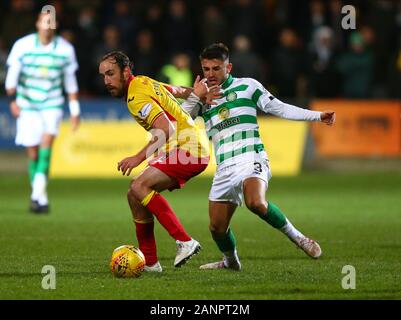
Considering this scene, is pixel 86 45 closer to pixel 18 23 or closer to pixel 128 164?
pixel 18 23

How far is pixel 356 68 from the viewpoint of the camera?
67.5 feet

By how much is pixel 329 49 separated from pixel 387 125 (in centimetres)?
213

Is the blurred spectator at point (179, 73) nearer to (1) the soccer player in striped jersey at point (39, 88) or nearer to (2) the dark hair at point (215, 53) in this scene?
(1) the soccer player in striped jersey at point (39, 88)

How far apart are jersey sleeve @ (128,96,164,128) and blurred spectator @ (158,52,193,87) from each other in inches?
432

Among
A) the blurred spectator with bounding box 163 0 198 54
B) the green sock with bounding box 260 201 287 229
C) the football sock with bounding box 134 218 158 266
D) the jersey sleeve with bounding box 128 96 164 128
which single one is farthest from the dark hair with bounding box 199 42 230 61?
the blurred spectator with bounding box 163 0 198 54

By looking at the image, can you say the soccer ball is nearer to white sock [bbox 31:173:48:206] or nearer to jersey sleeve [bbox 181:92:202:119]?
jersey sleeve [bbox 181:92:202:119]

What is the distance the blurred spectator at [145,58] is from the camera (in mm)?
20234

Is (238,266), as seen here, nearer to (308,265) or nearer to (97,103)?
(308,265)

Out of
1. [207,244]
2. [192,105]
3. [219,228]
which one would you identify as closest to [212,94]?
[192,105]

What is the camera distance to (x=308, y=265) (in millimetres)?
9164

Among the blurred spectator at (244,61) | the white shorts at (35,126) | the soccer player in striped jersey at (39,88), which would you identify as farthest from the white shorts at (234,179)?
the blurred spectator at (244,61)

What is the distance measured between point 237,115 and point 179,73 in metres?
10.7

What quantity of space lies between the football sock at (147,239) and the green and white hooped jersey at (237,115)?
84 centimetres
